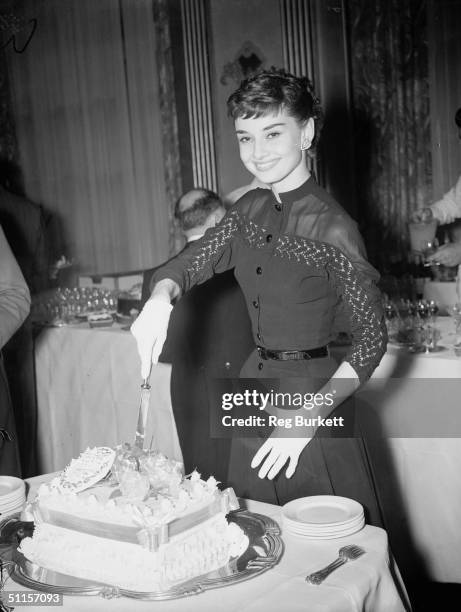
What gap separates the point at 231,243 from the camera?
1801 mm

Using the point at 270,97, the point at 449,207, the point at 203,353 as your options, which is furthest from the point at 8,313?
the point at 449,207

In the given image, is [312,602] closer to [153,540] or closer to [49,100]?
[153,540]

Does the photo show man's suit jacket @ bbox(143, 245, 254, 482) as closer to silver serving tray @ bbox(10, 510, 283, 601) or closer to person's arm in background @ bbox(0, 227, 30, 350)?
person's arm in background @ bbox(0, 227, 30, 350)

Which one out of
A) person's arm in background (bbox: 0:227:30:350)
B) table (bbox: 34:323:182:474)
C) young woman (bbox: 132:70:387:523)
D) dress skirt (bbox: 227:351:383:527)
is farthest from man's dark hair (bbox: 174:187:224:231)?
dress skirt (bbox: 227:351:383:527)

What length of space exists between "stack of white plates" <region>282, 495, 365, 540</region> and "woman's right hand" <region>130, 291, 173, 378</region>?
398 mm

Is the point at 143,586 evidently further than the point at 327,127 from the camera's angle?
No

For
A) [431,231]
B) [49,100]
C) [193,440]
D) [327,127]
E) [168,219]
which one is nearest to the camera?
[193,440]

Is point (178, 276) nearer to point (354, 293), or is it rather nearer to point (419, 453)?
point (354, 293)

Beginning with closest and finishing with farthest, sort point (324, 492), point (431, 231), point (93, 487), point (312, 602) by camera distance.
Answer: point (312, 602) → point (93, 487) → point (324, 492) → point (431, 231)

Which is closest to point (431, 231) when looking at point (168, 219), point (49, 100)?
point (168, 219)

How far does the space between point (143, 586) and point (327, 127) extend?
478cm

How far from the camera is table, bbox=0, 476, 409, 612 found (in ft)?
3.92

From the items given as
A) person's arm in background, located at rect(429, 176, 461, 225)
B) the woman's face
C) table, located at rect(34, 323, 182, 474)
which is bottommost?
table, located at rect(34, 323, 182, 474)

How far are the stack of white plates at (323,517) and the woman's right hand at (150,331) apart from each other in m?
0.40
